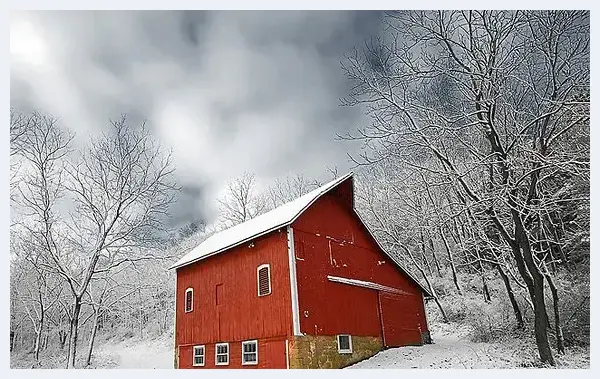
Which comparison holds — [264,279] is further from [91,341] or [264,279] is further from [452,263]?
[452,263]

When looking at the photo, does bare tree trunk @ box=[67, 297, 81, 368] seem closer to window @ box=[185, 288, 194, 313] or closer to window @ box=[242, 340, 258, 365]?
window @ box=[185, 288, 194, 313]

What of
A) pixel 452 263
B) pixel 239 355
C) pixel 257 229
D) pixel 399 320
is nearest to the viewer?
pixel 239 355

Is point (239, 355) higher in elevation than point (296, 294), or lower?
lower

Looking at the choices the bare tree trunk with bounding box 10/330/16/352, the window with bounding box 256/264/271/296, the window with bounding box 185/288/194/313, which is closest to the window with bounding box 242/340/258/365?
the window with bounding box 256/264/271/296

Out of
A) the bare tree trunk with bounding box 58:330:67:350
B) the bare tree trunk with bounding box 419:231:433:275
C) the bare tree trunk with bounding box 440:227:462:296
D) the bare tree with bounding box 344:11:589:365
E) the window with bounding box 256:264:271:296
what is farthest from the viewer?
the bare tree trunk with bounding box 419:231:433:275

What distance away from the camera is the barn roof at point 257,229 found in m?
8.60

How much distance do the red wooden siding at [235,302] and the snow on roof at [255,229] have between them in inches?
6.3

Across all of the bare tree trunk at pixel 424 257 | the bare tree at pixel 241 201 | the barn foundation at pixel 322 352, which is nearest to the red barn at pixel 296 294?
the barn foundation at pixel 322 352

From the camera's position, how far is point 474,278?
13.1 meters

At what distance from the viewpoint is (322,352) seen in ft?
26.8

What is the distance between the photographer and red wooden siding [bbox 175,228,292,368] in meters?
8.26

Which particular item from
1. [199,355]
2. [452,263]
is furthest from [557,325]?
[199,355]

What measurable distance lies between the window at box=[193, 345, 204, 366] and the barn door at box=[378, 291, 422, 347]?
377cm

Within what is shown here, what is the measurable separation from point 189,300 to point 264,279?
2.63 metres
